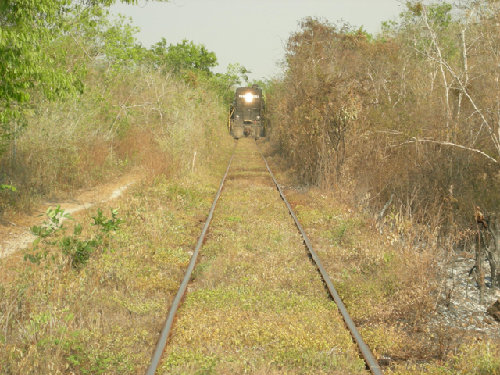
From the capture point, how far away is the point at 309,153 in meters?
17.0

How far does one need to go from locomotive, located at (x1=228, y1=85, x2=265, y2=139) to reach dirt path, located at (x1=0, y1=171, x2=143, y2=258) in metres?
21.9

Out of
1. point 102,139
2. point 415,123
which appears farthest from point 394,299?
point 102,139

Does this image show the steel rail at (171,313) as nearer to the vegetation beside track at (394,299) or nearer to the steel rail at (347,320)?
the steel rail at (347,320)

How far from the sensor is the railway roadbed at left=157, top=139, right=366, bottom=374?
4.92 meters

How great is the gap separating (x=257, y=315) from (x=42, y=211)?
8270mm

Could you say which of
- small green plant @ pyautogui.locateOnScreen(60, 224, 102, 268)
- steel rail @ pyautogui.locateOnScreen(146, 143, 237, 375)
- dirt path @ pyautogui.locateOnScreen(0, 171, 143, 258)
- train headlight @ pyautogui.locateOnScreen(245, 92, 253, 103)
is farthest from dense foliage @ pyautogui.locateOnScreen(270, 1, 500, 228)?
train headlight @ pyautogui.locateOnScreen(245, 92, 253, 103)

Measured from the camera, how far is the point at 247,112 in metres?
40.7

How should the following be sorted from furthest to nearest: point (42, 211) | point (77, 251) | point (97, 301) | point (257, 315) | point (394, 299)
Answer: point (42, 211)
point (77, 251)
point (394, 299)
point (97, 301)
point (257, 315)

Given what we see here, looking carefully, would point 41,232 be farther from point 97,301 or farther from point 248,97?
point 248,97

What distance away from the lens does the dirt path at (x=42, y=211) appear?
31.6ft

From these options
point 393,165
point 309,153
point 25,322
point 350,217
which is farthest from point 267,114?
point 25,322

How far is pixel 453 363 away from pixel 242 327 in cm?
215

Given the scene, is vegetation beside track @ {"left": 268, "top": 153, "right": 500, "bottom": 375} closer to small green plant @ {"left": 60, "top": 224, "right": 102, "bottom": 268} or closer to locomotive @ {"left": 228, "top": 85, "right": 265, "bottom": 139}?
small green plant @ {"left": 60, "top": 224, "right": 102, "bottom": 268}

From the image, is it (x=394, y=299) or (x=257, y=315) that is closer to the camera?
(x=257, y=315)
